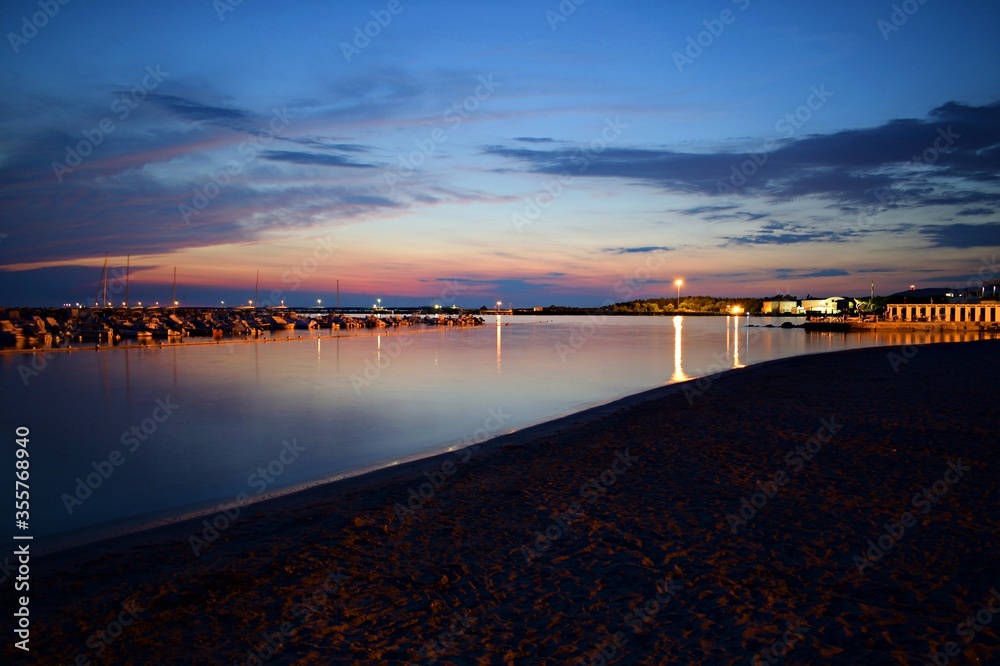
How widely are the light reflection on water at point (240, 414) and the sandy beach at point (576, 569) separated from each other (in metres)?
1.94

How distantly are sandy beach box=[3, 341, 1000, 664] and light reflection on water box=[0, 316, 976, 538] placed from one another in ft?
6.38

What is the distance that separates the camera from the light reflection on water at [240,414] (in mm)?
8727

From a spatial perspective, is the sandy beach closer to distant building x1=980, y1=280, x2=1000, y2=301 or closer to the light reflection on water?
the light reflection on water

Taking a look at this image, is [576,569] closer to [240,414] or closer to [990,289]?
[240,414]

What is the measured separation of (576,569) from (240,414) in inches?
476

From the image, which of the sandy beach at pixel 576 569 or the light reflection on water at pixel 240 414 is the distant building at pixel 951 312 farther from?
the sandy beach at pixel 576 569

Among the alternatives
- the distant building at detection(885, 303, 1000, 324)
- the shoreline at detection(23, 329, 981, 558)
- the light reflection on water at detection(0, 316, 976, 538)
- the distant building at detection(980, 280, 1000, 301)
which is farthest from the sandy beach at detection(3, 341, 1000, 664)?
the distant building at detection(980, 280, 1000, 301)

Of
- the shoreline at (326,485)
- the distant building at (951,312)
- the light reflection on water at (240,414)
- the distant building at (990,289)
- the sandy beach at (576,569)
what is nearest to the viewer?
the sandy beach at (576,569)

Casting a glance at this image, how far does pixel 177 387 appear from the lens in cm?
1919

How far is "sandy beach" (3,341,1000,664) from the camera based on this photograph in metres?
4.00

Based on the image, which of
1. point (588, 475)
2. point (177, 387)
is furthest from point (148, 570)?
point (177, 387)

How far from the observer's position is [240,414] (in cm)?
1489

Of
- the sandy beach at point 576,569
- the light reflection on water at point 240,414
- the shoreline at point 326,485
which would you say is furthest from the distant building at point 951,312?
the sandy beach at point 576,569

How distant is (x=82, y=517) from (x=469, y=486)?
4799 mm
